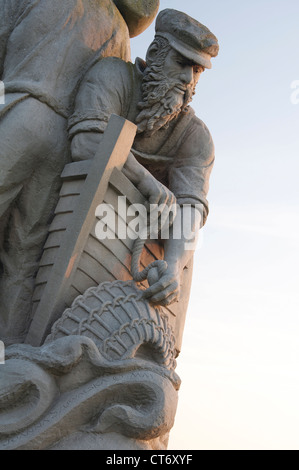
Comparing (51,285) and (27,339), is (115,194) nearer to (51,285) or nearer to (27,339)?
(51,285)

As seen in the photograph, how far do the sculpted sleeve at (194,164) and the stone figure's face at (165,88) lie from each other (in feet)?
0.79

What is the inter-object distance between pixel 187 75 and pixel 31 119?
99 cm

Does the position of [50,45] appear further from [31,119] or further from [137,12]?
[137,12]

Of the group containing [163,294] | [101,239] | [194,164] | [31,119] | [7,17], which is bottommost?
[163,294]

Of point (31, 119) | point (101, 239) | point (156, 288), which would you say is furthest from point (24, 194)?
point (156, 288)

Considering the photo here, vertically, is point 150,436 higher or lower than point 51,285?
lower

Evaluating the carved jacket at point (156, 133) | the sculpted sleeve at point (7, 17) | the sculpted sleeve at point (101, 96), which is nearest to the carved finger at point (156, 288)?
the carved jacket at point (156, 133)

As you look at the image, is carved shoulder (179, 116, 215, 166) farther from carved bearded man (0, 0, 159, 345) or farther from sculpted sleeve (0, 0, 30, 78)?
sculpted sleeve (0, 0, 30, 78)

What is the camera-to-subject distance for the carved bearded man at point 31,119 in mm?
4168

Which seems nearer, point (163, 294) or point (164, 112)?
point (163, 294)

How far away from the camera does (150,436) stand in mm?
3596

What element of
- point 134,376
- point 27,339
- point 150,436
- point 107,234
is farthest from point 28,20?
point 150,436

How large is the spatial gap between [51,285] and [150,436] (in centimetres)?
93

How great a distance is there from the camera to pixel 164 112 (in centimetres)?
439
